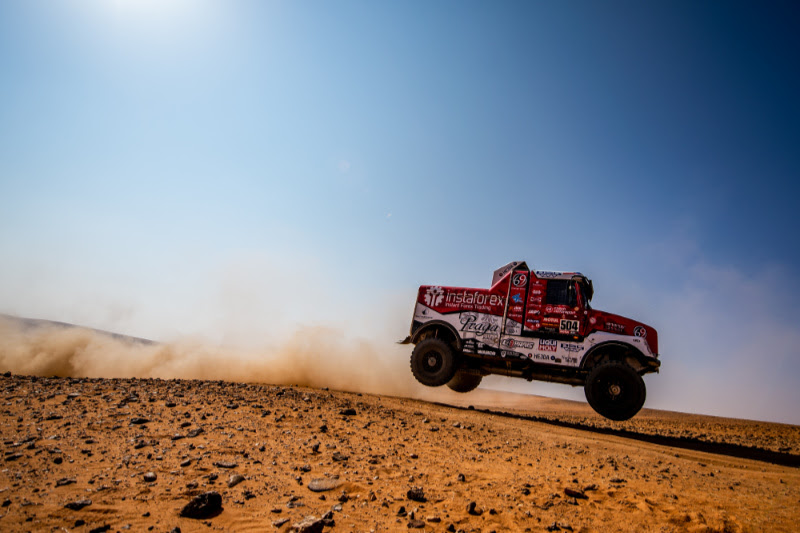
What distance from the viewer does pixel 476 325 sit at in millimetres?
10922

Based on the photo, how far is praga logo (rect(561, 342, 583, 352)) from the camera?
31.7ft

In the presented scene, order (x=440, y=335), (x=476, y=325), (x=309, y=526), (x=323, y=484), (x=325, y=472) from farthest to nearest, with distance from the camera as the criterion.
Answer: (x=440, y=335) < (x=476, y=325) < (x=325, y=472) < (x=323, y=484) < (x=309, y=526)

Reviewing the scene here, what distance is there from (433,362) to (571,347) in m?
4.02

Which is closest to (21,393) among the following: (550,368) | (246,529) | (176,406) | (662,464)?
(176,406)

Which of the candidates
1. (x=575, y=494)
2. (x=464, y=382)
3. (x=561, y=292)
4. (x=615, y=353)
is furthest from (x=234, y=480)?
(x=464, y=382)

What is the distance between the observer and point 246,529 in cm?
296

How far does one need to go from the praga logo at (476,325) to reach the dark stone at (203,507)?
28.3 feet

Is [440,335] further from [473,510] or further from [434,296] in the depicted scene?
[473,510]

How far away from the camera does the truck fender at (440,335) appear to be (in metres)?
11.0

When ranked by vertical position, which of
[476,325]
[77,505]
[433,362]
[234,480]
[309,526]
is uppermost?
[476,325]

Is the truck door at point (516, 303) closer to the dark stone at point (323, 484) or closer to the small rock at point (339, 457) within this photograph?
the small rock at point (339, 457)

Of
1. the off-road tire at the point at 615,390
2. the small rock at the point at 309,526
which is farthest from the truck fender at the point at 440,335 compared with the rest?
the small rock at the point at 309,526

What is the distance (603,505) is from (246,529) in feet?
11.7

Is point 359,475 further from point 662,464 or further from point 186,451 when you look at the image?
point 662,464
